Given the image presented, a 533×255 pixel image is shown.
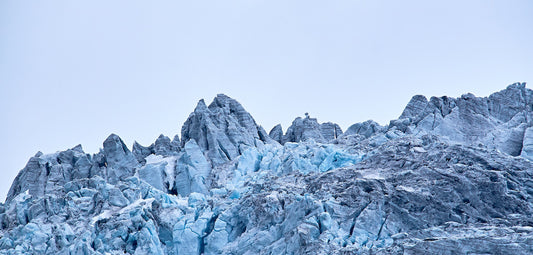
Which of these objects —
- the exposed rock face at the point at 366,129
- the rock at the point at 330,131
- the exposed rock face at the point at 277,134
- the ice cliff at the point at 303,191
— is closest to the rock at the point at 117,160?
the ice cliff at the point at 303,191

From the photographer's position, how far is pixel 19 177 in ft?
217

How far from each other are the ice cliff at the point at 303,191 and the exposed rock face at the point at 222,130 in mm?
146

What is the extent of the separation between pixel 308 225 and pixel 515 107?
2521 centimetres

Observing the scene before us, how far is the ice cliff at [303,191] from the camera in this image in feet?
138

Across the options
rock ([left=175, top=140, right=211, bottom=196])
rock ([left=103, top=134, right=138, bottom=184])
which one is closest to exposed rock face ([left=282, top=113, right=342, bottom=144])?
rock ([left=175, top=140, right=211, bottom=196])

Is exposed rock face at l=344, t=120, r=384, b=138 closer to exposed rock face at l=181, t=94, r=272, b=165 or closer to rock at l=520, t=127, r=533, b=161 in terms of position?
exposed rock face at l=181, t=94, r=272, b=165

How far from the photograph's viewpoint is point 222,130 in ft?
213

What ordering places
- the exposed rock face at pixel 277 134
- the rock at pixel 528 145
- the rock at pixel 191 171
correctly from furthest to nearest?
the exposed rock face at pixel 277 134 < the rock at pixel 191 171 < the rock at pixel 528 145

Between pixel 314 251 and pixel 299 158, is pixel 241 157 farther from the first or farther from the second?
pixel 314 251

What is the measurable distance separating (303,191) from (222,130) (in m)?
18.7

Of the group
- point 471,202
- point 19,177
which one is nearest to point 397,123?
point 471,202

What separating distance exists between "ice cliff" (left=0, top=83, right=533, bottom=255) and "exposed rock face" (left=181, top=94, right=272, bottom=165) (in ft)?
0.48

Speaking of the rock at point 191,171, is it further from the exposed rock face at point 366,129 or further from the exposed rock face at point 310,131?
the exposed rock face at point 366,129

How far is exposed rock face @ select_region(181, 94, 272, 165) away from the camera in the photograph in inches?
2483
